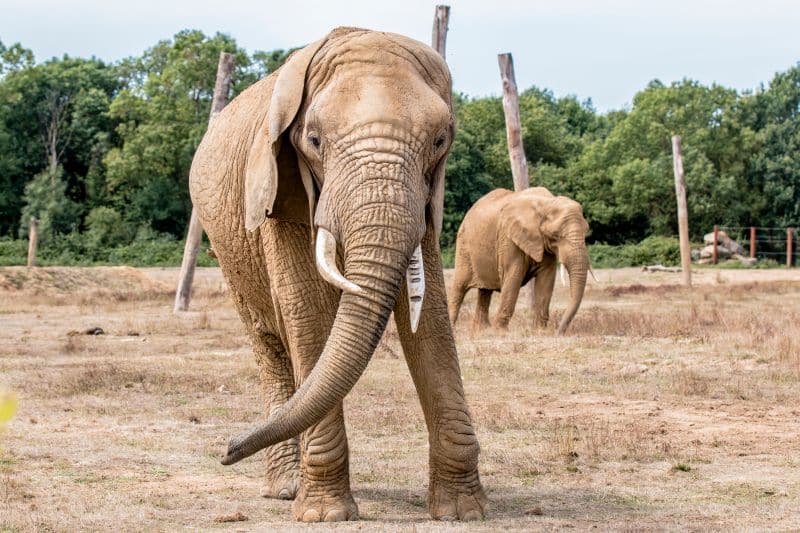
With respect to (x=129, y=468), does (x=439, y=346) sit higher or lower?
higher

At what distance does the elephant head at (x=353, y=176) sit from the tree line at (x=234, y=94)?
46.9 meters

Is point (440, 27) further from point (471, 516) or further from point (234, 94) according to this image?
point (234, 94)

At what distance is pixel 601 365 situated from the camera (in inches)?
573

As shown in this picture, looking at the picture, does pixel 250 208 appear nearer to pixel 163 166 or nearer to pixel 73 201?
pixel 163 166

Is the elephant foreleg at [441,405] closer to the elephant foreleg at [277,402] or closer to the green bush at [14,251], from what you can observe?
the elephant foreleg at [277,402]

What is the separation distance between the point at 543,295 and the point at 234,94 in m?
41.7

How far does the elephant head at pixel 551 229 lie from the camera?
19672mm

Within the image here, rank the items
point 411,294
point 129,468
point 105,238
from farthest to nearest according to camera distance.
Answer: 1. point 105,238
2. point 129,468
3. point 411,294

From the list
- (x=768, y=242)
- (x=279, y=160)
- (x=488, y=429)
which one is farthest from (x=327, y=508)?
(x=768, y=242)

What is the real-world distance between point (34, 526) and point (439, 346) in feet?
7.57

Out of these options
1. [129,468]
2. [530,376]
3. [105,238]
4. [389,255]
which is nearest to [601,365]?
[530,376]

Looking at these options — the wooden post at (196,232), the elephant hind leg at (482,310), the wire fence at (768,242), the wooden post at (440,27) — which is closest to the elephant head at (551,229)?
the elephant hind leg at (482,310)

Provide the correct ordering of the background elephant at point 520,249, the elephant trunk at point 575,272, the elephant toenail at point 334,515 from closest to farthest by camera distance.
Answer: the elephant toenail at point 334,515
the elephant trunk at point 575,272
the background elephant at point 520,249

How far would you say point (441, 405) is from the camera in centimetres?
670
